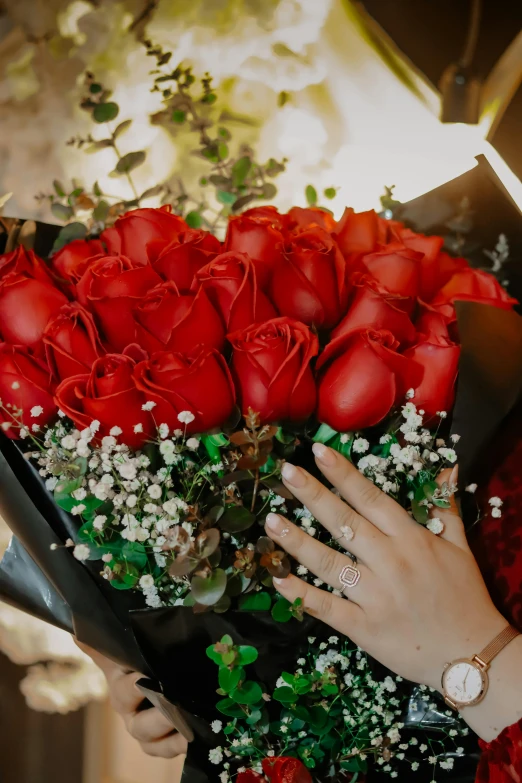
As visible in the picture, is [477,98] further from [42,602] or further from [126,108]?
[42,602]

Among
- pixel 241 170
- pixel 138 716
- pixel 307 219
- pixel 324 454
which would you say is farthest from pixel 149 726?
pixel 241 170

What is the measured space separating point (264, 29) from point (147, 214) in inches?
30.6

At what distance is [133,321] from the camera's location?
67cm

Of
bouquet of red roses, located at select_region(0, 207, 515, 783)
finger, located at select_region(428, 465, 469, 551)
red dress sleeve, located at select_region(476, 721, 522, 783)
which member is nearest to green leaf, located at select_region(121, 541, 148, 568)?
bouquet of red roses, located at select_region(0, 207, 515, 783)

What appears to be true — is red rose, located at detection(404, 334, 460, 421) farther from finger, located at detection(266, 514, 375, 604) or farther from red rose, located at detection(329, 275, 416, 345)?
finger, located at detection(266, 514, 375, 604)

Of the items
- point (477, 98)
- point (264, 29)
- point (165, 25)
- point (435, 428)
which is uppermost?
point (165, 25)

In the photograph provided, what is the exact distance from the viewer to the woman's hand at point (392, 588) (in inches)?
27.0

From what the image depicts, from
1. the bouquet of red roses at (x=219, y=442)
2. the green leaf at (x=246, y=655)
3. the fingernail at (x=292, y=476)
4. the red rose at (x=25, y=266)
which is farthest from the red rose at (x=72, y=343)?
the green leaf at (x=246, y=655)

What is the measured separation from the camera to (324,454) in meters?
0.66

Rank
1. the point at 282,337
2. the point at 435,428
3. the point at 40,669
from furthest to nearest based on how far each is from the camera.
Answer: the point at 40,669
the point at 435,428
the point at 282,337

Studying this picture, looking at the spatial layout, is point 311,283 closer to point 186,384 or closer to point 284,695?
point 186,384

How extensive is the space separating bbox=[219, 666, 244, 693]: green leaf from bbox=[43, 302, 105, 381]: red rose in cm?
33

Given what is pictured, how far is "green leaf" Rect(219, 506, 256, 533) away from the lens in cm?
64

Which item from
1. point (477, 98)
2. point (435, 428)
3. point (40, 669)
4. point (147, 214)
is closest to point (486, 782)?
point (435, 428)
